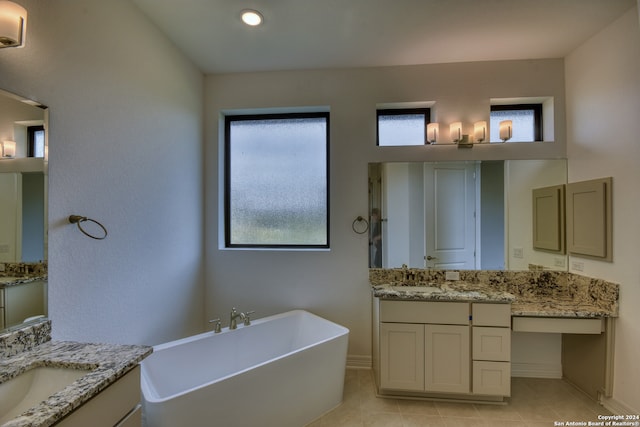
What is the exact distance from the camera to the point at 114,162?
64.7 inches

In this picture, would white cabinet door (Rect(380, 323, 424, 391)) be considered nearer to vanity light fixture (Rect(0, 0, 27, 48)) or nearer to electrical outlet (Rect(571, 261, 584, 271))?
electrical outlet (Rect(571, 261, 584, 271))

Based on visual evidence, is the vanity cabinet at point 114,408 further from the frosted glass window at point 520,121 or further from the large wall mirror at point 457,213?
the frosted glass window at point 520,121

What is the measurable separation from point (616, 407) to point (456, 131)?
93.0 inches

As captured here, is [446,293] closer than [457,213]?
Yes

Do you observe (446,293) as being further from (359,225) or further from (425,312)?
(359,225)

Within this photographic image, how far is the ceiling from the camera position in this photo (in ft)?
5.93

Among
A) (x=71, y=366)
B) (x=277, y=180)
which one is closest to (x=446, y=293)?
(x=277, y=180)

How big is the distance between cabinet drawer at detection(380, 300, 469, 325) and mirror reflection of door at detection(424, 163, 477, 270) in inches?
20.1

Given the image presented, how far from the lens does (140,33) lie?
1.86 metres


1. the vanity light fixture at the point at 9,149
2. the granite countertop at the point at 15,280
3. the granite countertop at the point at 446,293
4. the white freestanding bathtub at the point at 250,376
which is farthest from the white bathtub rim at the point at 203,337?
the vanity light fixture at the point at 9,149

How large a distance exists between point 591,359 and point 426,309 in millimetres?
1382

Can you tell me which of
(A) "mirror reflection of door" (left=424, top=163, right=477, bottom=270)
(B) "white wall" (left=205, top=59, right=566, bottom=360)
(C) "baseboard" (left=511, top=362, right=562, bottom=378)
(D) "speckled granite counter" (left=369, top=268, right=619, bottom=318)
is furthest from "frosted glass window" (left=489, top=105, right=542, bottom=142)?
(C) "baseboard" (left=511, top=362, right=562, bottom=378)

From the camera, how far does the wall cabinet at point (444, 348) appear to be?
200 cm

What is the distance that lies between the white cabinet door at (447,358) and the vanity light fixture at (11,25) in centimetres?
275
